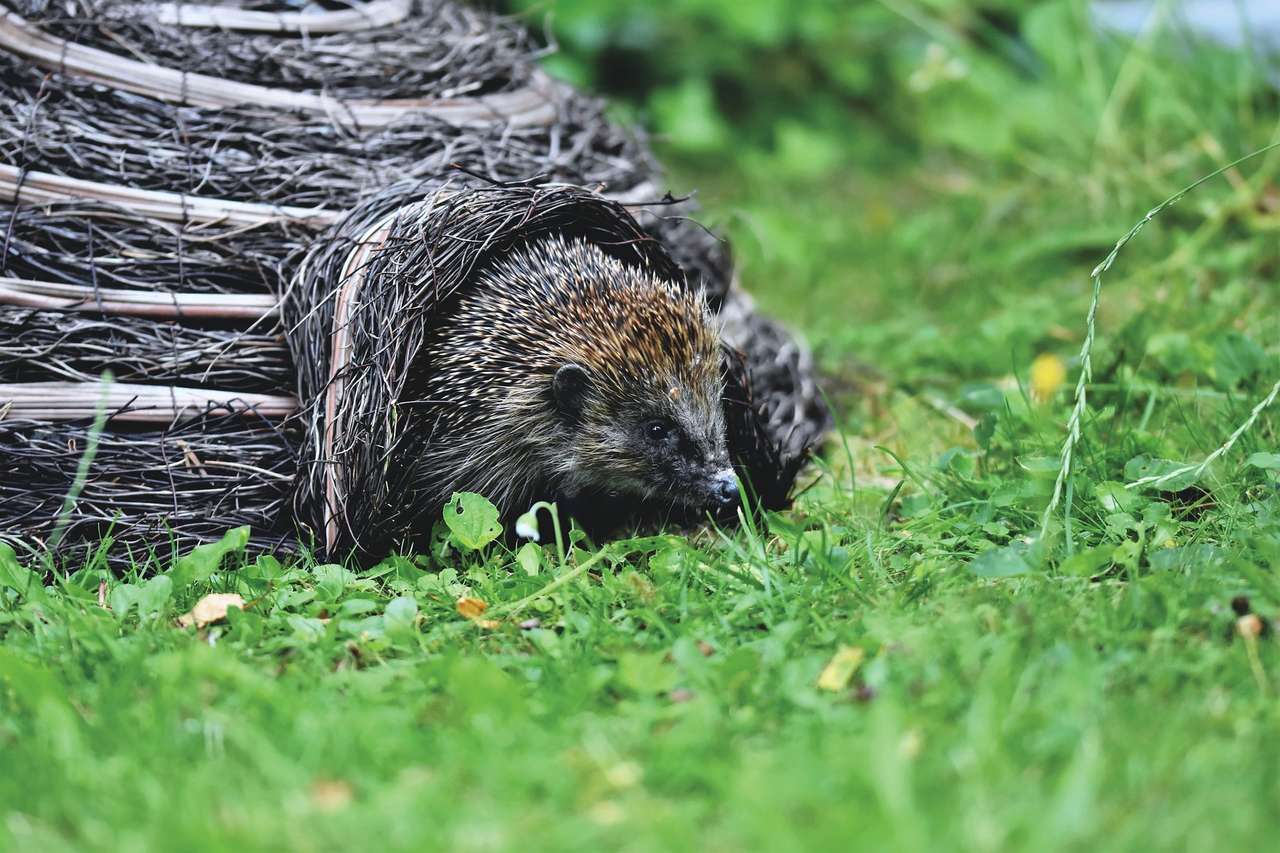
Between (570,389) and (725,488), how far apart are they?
598 millimetres

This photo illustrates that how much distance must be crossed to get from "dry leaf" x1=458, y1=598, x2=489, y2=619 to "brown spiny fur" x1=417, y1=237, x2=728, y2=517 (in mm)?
628

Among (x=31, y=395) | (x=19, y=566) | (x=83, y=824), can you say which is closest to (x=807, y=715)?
(x=83, y=824)

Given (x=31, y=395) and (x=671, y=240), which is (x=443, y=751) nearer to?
(x=31, y=395)

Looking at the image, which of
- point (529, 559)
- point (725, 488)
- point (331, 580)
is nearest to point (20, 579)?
point (331, 580)

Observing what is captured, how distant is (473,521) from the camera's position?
389 cm

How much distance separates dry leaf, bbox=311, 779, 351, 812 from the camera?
2.46 metres

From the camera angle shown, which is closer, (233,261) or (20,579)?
(20,579)

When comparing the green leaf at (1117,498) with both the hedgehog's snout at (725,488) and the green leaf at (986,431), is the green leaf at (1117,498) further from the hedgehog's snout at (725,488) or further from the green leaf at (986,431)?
the hedgehog's snout at (725,488)

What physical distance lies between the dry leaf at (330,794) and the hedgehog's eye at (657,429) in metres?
1.93

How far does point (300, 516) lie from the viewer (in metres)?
4.06

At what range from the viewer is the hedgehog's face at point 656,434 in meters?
4.20

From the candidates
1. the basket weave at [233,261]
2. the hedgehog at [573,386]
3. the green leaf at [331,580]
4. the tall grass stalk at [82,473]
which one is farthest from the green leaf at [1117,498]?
the tall grass stalk at [82,473]

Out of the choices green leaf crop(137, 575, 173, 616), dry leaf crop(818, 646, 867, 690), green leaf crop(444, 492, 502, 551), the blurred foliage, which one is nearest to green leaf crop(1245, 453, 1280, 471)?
dry leaf crop(818, 646, 867, 690)

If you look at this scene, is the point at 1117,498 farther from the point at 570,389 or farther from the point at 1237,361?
the point at 570,389
